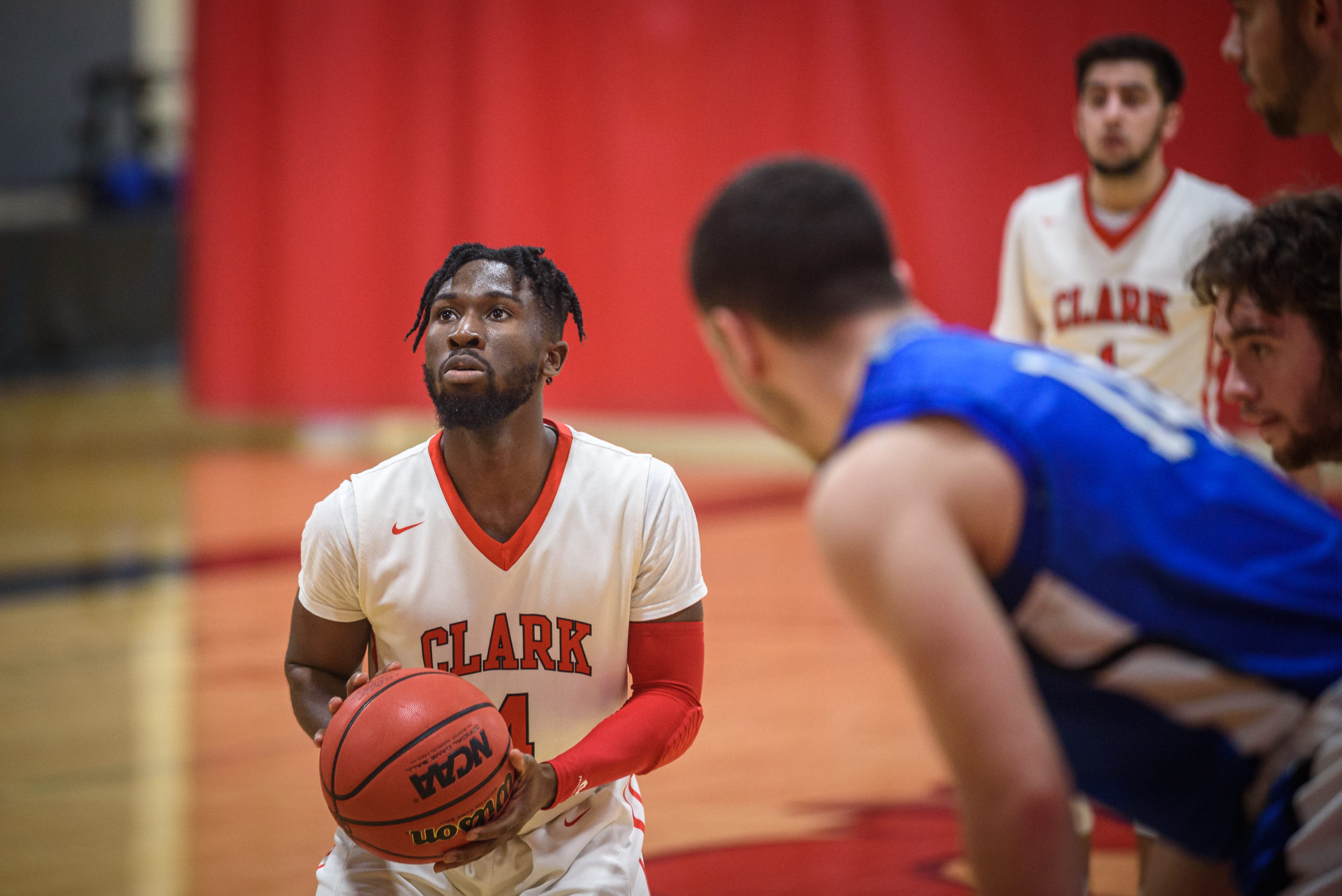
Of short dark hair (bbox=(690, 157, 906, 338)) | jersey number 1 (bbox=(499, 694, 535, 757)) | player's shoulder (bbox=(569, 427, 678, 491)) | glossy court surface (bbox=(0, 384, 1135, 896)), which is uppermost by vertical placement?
short dark hair (bbox=(690, 157, 906, 338))

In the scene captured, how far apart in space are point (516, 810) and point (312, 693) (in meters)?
0.46

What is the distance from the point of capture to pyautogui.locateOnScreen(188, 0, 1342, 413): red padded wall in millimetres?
10602

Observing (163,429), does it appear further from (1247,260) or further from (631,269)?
(1247,260)

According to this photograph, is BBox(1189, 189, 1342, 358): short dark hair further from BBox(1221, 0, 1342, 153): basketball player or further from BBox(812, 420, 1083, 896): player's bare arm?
BBox(812, 420, 1083, 896): player's bare arm

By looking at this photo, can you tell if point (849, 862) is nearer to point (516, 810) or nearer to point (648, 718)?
point (648, 718)

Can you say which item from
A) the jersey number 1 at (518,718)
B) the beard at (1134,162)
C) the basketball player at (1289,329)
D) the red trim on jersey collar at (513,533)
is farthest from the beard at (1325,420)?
the beard at (1134,162)

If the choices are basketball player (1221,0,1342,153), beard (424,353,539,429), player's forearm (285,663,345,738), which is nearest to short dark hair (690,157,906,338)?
basketball player (1221,0,1342,153)

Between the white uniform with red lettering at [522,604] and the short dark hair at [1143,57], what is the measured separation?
2891mm

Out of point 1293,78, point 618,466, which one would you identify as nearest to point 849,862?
point 618,466

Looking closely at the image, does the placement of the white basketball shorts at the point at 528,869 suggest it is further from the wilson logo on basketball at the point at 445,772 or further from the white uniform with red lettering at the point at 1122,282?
the white uniform with red lettering at the point at 1122,282

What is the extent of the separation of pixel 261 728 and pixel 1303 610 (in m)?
4.33

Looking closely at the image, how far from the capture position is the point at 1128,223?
16.2ft

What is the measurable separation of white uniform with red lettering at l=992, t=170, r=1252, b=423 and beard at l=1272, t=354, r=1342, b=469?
2.05 m

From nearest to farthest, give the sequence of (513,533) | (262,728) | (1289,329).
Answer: (1289,329) < (513,533) < (262,728)
